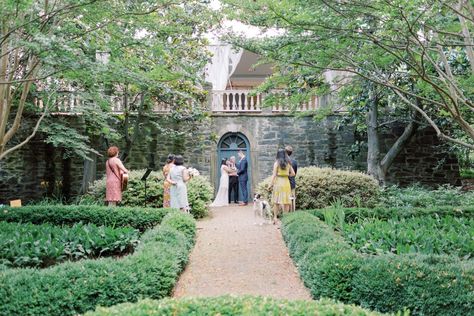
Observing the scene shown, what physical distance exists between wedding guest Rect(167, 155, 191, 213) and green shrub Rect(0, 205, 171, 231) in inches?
31.7

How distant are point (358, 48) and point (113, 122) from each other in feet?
35.2

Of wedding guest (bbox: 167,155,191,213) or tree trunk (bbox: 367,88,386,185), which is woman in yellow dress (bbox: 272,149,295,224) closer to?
A: wedding guest (bbox: 167,155,191,213)

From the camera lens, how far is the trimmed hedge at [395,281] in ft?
13.9

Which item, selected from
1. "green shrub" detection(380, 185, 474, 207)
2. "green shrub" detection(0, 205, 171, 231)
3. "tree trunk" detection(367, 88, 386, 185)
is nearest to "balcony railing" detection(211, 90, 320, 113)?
"tree trunk" detection(367, 88, 386, 185)

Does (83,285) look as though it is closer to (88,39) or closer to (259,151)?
(88,39)

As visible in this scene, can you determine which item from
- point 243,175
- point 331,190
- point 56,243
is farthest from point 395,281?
point 243,175

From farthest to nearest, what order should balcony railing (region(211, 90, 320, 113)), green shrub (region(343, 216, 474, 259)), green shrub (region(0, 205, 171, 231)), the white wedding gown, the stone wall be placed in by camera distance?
balcony railing (region(211, 90, 320, 113)) → the stone wall → the white wedding gown → green shrub (region(0, 205, 171, 231)) → green shrub (region(343, 216, 474, 259))

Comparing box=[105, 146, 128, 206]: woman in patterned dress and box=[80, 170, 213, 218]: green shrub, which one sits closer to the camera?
box=[105, 146, 128, 206]: woman in patterned dress

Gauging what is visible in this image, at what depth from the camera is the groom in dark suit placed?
45.7ft

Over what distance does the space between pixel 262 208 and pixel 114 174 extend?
3580 mm

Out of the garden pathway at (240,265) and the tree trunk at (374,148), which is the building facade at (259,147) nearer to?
the tree trunk at (374,148)

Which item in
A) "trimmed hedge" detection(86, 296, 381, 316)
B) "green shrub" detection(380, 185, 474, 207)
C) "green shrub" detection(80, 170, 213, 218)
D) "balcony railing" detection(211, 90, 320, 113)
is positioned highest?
"balcony railing" detection(211, 90, 320, 113)

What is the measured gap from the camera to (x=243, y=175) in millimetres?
14109

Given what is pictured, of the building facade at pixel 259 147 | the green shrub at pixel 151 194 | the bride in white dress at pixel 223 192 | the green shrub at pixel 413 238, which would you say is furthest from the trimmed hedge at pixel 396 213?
the building facade at pixel 259 147
